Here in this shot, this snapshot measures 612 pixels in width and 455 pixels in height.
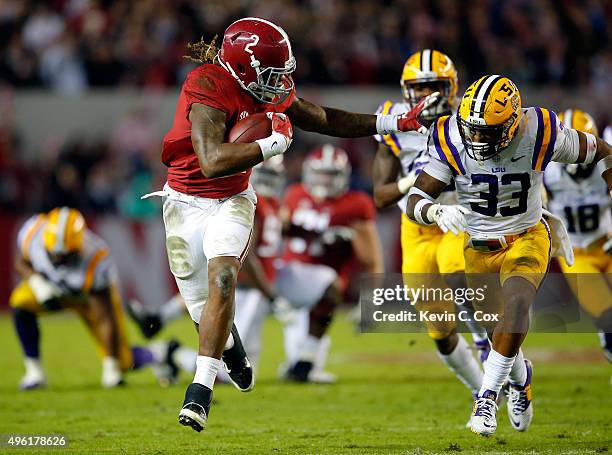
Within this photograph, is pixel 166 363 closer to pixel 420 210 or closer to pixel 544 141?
pixel 420 210

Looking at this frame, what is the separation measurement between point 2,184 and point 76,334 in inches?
105

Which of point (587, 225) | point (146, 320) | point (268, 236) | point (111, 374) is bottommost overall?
point (111, 374)

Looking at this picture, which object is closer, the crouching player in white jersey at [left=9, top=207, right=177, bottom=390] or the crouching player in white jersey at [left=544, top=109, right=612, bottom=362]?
the crouching player in white jersey at [left=544, top=109, right=612, bottom=362]

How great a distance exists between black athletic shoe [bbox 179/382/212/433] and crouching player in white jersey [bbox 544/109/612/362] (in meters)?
3.16

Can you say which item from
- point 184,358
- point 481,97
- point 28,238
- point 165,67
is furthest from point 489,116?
point 165,67

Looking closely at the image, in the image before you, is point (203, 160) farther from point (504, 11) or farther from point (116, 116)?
point (504, 11)

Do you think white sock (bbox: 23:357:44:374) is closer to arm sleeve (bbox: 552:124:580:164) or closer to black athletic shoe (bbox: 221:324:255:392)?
black athletic shoe (bbox: 221:324:255:392)

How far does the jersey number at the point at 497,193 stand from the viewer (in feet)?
18.2

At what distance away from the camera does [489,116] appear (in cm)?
532

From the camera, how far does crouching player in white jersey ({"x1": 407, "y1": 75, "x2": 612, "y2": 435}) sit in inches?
211

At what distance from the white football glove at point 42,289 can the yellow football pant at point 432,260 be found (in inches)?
132

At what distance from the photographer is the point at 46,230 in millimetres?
8641

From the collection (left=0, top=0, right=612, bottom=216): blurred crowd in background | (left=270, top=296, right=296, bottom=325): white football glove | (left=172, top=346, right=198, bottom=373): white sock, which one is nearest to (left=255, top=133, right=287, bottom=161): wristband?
(left=270, top=296, right=296, bottom=325): white football glove

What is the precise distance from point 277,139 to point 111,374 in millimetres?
4072
